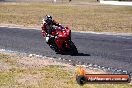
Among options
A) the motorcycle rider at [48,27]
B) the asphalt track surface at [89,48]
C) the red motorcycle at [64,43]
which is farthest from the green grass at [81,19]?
the red motorcycle at [64,43]

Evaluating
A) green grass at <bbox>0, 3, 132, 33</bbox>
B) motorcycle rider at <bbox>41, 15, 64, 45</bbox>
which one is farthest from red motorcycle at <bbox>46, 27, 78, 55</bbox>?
green grass at <bbox>0, 3, 132, 33</bbox>

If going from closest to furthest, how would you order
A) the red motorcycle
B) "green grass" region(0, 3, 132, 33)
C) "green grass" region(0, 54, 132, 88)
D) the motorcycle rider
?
"green grass" region(0, 54, 132, 88)
the red motorcycle
the motorcycle rider
"green grass" region(0, 3, 132, 33)

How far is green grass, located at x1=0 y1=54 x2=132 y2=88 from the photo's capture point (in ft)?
39.1

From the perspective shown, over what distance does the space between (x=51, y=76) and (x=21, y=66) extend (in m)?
2.33

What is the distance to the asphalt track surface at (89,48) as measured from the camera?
16688 millimetres

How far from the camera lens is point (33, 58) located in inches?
672

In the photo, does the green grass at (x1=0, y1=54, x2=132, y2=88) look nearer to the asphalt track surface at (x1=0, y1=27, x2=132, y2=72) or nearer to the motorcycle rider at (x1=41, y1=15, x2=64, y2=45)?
the asphalt track surface at (x1=0, y1=27, x2=132, y2=72)

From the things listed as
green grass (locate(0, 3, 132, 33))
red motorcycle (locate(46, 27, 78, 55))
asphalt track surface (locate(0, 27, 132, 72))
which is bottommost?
green grass (locate(0, 3, 132, 33))

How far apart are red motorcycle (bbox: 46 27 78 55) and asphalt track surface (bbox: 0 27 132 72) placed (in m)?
0.36

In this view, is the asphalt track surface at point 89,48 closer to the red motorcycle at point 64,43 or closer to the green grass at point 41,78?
the red motorcycle at point 64,43

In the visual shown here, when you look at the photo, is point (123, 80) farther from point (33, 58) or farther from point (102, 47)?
point (102, 47)

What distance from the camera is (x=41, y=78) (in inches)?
510

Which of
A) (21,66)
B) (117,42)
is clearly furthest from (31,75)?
(117,42)

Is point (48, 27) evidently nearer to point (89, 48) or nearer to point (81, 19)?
point (89, 48)
